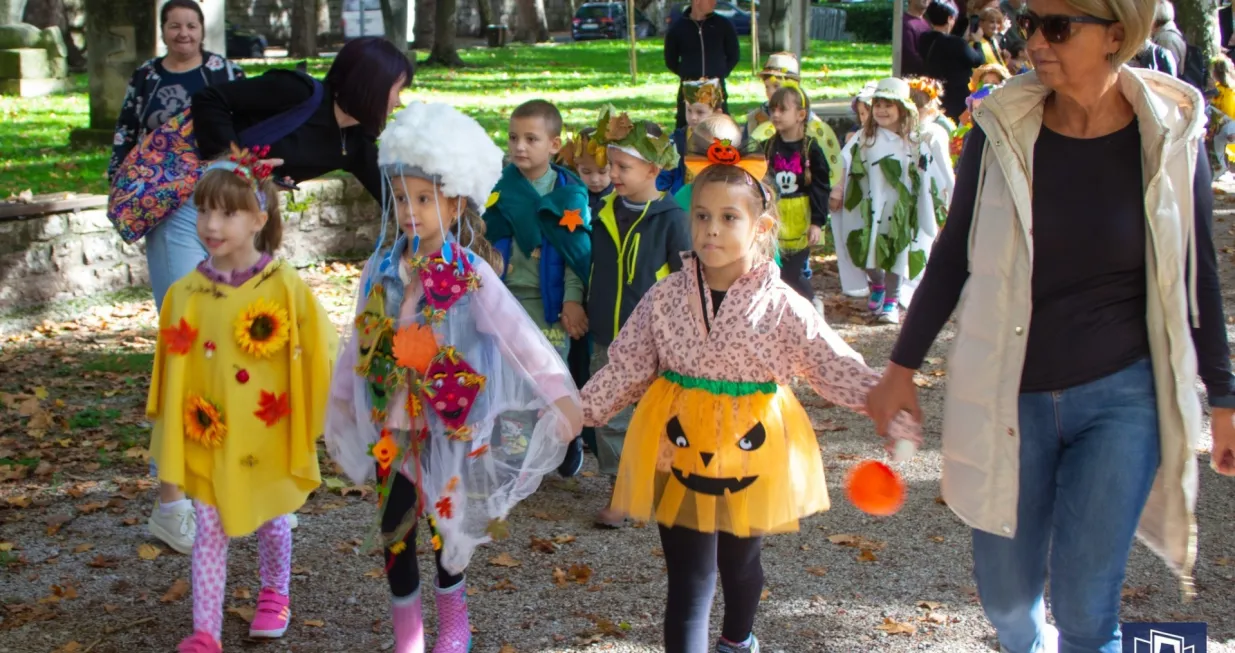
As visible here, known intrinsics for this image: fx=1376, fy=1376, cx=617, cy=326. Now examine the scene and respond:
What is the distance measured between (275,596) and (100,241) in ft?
16.2

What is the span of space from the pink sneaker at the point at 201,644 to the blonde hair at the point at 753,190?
1.97 metres

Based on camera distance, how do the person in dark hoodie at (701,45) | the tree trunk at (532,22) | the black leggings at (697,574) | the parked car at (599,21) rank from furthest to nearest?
the parked car at (599,21) → the tree trunk at (532,22) → the person in dark hoodie at (701,45) → the black leggings at (697,574)

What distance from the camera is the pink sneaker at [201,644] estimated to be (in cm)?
417

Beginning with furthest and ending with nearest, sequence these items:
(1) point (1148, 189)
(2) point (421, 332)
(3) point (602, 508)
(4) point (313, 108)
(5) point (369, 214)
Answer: (5) point (369, 214) < (3) point (602, 508) < (4) point (313, 108) < (2) point (421, 332) < (1) point (1148, 189)

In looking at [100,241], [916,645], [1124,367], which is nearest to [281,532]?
[916,645]

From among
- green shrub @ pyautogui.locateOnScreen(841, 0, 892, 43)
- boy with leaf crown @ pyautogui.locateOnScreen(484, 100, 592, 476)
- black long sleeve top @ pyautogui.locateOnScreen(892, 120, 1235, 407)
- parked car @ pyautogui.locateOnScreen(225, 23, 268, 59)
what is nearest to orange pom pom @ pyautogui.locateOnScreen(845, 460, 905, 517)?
black long sleeve top @ pyautogui.locateOnScreen(892, 120, 1235, 407)

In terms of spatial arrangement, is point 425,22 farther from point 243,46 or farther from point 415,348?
point 415,348

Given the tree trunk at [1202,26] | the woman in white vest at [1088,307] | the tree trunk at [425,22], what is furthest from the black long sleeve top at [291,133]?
the tree trunk at [425,22]

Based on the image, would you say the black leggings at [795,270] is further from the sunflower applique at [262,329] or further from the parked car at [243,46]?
the parked car at [243,46]

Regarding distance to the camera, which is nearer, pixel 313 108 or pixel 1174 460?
pixel 1174 460

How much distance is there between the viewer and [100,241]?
8.70 meters

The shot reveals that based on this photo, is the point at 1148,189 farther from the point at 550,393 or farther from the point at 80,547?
the point at 80,547

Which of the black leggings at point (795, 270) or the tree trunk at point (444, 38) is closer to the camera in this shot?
the black leggings at point (795, 270)

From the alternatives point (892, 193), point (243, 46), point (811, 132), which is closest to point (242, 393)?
point (811, 132)
